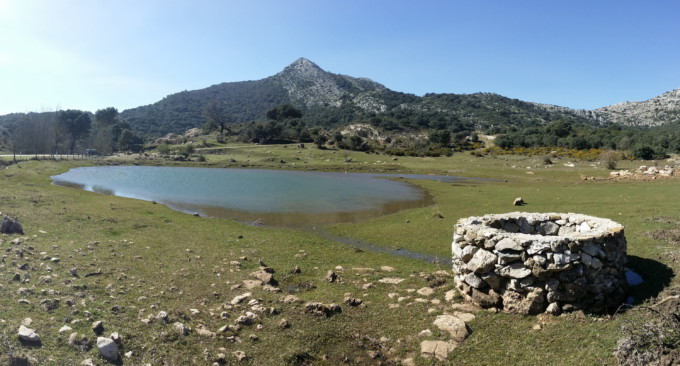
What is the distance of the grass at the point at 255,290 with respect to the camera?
925cm

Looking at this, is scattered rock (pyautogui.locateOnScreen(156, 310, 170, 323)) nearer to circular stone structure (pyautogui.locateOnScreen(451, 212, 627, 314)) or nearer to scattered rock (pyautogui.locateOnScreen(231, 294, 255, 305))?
scattered rock (pyautogui.locateOnScreen(231, 294, 255, 305))

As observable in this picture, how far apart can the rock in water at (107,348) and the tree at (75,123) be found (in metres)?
159

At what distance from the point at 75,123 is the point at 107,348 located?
16906 cm

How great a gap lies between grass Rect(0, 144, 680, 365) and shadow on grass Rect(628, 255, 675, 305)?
0.26 ft

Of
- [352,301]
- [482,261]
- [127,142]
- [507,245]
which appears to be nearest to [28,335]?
[352,301]

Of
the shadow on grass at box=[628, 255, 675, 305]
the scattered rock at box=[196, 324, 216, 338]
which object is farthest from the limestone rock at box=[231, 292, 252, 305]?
the shadow on grass at box=[628, 255, 675, 305]

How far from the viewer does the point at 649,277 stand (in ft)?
41.3

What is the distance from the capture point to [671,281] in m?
11.7

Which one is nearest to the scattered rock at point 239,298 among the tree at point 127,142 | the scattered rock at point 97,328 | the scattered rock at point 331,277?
the scattered rock at point 331,277

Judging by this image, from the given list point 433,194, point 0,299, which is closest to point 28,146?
point 433,194

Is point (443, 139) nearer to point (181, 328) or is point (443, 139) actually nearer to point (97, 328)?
point (181, 328)

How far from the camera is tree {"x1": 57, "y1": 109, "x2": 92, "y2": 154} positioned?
452 ft

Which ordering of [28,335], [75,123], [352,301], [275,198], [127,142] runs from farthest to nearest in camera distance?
1. [75,123]
2. [127,142]
3. [275,198]
4. [352,301]
5. [28,335]

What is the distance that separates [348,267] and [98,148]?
471 ft
